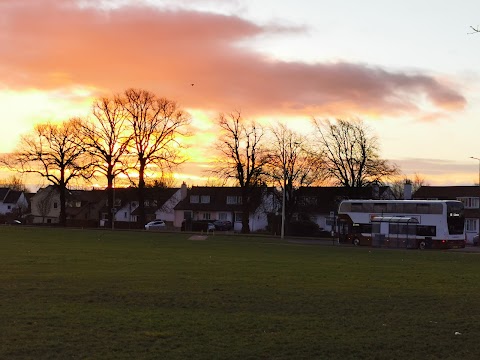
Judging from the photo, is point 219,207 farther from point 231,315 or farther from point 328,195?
point 231,315

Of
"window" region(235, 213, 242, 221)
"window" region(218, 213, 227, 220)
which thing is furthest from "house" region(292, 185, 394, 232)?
"window" region(218, 213, 227, 220)

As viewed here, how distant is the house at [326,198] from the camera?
270ft

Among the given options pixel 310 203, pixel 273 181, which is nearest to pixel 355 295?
pixel 273 181

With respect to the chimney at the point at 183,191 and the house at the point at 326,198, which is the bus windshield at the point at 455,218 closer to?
the house at the point at 326,198

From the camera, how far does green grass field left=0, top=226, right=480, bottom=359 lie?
982 centimetres

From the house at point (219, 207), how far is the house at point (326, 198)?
292 inches

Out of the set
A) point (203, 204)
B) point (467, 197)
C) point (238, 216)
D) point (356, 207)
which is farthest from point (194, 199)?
point (356, 207)

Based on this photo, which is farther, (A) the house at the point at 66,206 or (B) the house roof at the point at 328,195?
(A) the house at the point at 66,206

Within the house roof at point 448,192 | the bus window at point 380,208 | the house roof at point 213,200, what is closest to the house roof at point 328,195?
the house roof at point 448,192

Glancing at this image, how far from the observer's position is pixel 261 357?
30.7ft

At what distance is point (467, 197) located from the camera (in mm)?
83938

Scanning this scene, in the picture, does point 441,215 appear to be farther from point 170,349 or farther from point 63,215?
point 63,215

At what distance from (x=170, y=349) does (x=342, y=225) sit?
55.0 meters

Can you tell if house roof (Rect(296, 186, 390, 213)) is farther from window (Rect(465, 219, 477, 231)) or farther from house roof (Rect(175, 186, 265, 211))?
house roof (Rect(175, 186, 265, 211))
